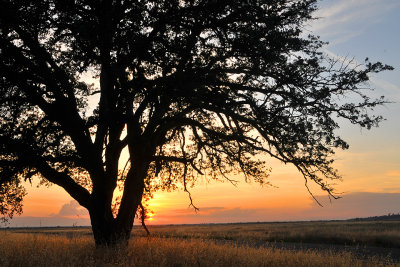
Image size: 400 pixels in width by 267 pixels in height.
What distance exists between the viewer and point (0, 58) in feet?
36.6

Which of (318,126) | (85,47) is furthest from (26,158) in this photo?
Result: (318,126)

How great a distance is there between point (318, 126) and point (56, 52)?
10103 mm

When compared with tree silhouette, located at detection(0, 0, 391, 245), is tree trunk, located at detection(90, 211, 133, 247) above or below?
below

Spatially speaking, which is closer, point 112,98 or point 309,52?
point 112,98

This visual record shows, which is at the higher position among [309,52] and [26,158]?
[309,52]

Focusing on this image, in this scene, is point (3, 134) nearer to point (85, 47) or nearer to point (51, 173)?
point (51, 173)

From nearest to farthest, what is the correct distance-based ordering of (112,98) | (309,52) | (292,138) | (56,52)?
(112,98), (292,138), (309,52), (56,52)

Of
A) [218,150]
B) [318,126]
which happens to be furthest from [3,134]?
[318,126]

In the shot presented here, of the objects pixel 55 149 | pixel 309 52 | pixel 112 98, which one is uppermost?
pixel 309 52

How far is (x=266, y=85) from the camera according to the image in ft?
40.8

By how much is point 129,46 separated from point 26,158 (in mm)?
4857

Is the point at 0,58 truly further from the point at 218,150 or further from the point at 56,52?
the point at 218,150

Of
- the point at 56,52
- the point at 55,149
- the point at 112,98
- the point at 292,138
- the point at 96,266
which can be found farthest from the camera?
the point at 56,52

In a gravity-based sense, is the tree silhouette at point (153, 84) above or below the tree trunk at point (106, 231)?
above
